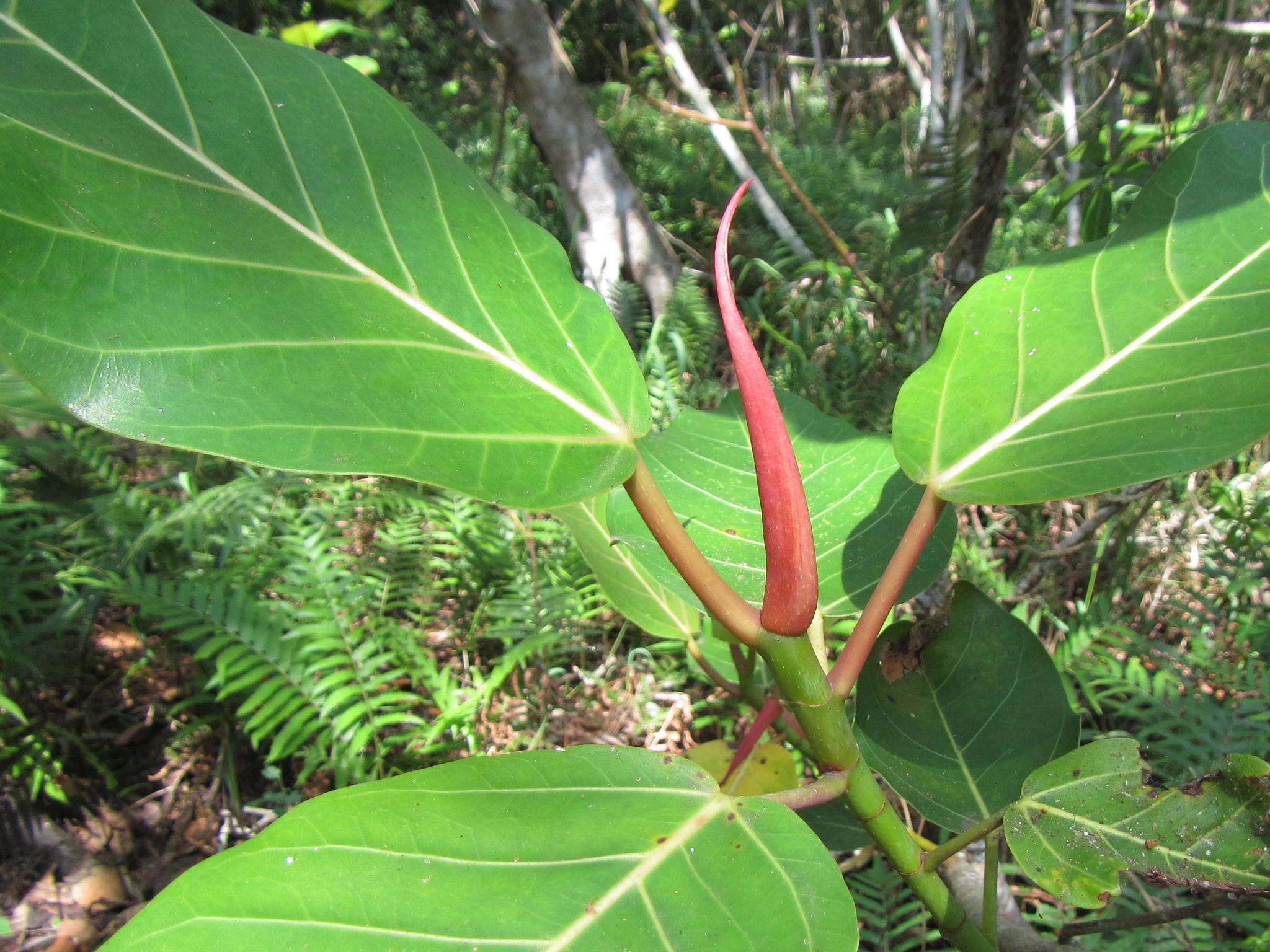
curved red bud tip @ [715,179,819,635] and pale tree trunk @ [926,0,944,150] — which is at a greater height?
pale tree trunk @ [926,0,944,150]

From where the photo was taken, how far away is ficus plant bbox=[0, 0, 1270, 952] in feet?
1.15

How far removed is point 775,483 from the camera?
0.37m

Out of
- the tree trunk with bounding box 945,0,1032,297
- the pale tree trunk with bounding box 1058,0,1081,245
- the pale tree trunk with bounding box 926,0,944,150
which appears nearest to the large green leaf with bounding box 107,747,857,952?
the tree trunk with bounding box 945,0,1032,297

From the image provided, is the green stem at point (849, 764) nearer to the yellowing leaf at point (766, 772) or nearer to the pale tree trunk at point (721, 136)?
the yellowing leaf at point (766, 772)

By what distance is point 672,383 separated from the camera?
271 cm

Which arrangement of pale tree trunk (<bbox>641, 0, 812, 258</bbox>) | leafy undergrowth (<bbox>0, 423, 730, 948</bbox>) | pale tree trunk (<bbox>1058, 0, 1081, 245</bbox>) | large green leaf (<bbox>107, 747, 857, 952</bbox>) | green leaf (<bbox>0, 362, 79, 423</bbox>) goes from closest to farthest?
large green leaf (<bbox>107, 747, 857, 952</bbox>), green leaf (<bbox>0, 362, 79, 423</bbox>), leafy undergrowth (<bbox>0, 423, 730, 948</bbox>), pale tree trunk (<bbox>1058, 0, 1081, 245</bbox>), pale tree trunk (<bbox>641, 0, 812, 258</bbox>)

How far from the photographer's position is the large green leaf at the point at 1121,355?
0.44 metres

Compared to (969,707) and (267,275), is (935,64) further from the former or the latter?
(267,275)

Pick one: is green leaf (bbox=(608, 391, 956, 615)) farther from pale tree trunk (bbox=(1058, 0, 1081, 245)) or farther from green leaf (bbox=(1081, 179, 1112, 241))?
pale tree trunk (bbox=(1058, 0, 1081, 245))

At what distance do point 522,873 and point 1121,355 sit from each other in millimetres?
464

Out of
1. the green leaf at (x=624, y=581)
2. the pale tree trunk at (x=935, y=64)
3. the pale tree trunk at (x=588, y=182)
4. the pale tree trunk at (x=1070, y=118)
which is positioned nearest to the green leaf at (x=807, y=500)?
the green leaf at (x=624, y=581)

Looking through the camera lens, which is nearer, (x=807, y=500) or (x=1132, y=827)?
(x=1132, y=827)

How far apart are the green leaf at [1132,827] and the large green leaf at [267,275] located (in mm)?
325

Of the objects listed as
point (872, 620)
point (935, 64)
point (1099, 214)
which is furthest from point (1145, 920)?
point (935, 64)
